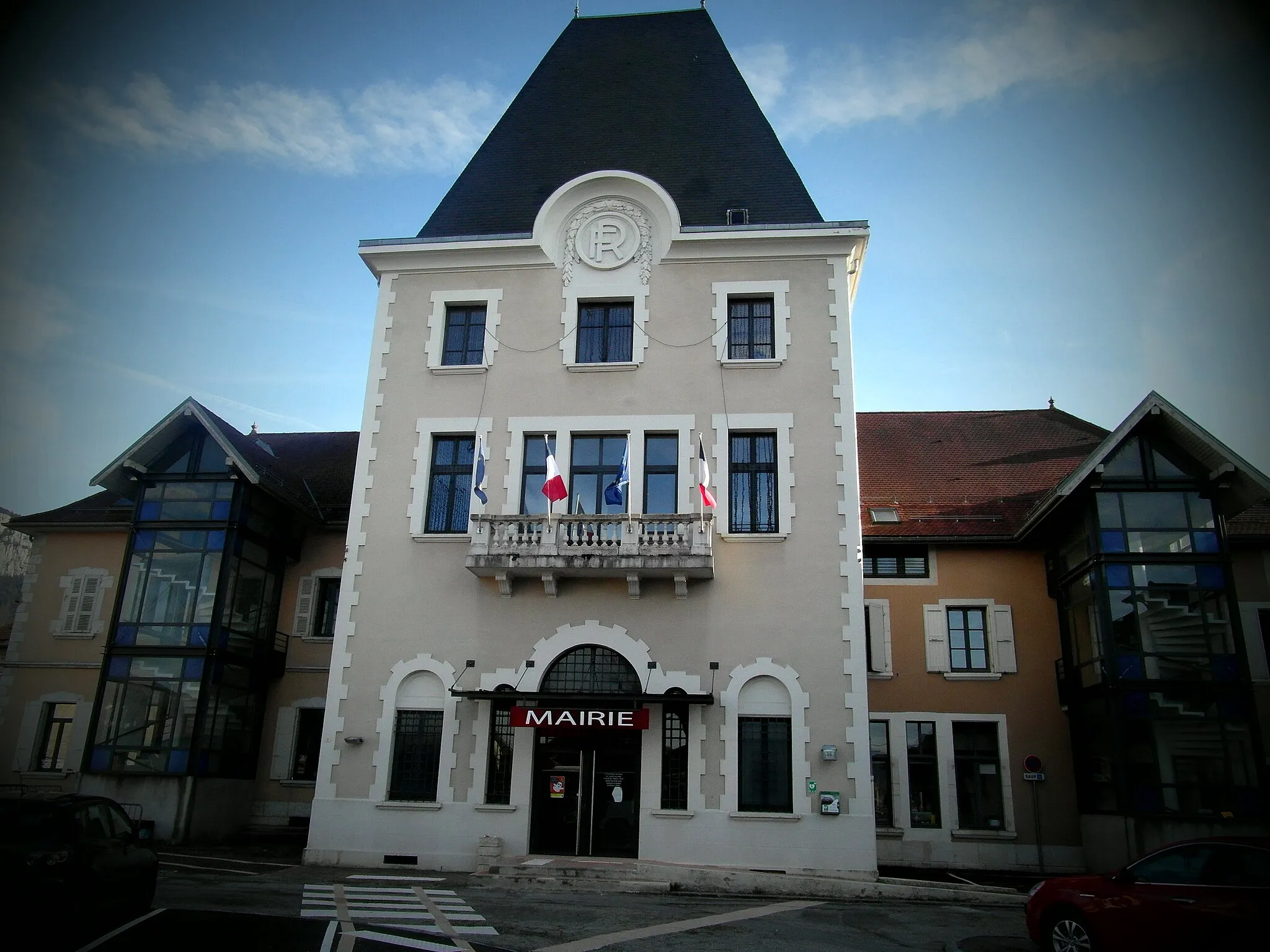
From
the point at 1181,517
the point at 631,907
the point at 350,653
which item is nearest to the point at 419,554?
the point at 350,653

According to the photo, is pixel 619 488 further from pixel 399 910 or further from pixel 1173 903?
pixel 1173 903

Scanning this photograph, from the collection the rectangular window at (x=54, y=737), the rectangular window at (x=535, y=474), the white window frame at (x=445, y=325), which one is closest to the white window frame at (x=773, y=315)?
the rectangular window at (x=535, y=474)

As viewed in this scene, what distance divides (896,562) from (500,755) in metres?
11.5

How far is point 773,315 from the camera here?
74.0ft

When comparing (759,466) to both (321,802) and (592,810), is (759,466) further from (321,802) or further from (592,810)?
(321,802)

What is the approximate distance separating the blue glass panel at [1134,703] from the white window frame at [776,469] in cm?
808

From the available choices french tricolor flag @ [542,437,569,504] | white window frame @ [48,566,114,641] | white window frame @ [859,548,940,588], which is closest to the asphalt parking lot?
french tricolor flag @ [542,437,569,504]

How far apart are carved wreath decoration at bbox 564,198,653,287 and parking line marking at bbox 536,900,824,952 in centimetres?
1389

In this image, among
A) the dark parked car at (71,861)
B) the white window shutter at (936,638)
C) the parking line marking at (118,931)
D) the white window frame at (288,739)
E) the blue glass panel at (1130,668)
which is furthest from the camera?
the white window frame at (288,739)

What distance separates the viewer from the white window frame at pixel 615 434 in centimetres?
2131

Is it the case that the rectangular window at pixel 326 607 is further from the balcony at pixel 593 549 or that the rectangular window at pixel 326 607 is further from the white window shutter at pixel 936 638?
the white window shutter at pixel 936 638

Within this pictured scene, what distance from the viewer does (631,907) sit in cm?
1467

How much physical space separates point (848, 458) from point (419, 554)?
382 inches

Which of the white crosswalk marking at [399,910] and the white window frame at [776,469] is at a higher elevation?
the white window frame at [776,469]
